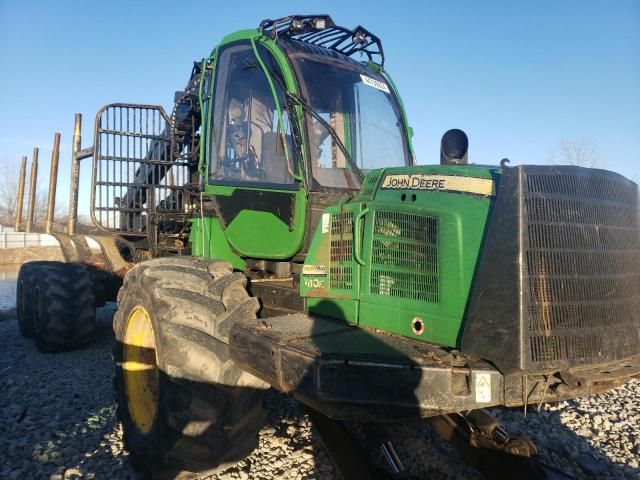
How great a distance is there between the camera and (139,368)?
3930mm

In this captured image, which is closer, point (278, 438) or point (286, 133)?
point (286, 133)

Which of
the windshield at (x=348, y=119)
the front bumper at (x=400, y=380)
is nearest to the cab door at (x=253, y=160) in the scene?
the windshield at (x=348, y=119)

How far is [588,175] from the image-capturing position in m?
2.66

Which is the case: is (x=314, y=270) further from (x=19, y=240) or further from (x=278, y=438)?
(x=19, y=240)

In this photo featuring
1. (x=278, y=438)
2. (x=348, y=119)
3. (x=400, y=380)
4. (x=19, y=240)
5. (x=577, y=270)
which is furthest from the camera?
(x=19, y=240)

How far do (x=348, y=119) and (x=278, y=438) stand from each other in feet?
8.64

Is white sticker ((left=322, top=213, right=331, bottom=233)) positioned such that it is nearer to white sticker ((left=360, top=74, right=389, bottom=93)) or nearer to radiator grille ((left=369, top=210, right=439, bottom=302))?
radiator grille ((left=369, top=210, right=439, bottom=302))

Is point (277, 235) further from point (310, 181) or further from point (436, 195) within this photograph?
point (436, 195)

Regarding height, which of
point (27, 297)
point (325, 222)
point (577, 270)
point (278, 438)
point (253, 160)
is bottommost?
point (278, 438)

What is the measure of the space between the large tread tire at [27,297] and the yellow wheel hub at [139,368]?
388 cm

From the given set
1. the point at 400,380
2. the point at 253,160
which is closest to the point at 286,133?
the point at 253,160

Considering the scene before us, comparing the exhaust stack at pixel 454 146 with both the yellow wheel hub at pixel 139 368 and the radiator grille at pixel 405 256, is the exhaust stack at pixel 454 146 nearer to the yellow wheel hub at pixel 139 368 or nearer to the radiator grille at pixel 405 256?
the radiator grille at pixel 405 256

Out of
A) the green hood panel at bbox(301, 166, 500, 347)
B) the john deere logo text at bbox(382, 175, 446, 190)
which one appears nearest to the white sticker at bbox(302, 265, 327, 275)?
the green hood panel at bbox(301, 166, 500, 347)

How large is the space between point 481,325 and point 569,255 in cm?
57
